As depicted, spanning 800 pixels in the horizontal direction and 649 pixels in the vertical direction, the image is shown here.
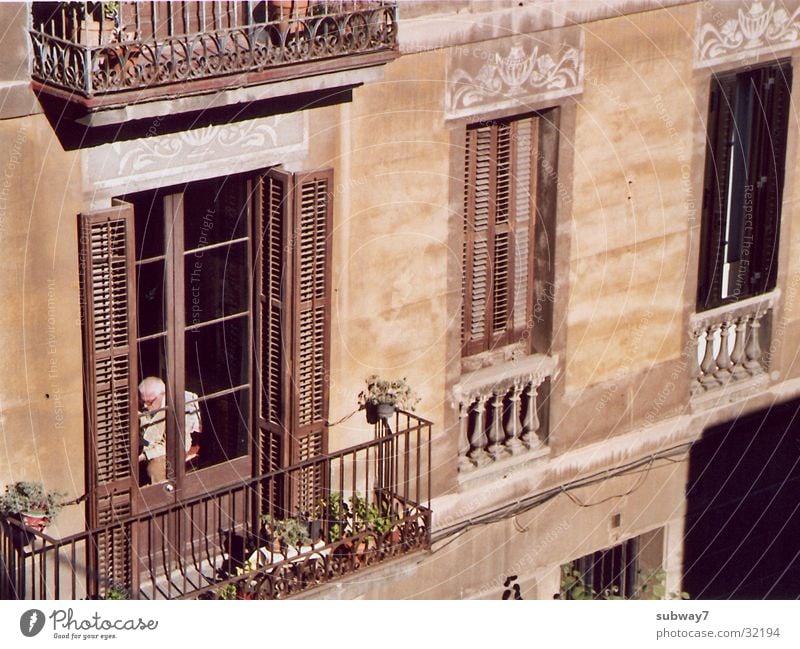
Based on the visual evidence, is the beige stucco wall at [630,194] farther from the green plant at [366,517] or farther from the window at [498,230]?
the green plant at [366,517]

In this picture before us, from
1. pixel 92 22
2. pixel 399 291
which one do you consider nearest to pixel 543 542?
pixel 399 291

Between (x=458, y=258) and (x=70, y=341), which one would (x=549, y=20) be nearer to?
(x=458, y=258)

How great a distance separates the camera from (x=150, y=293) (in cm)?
1917

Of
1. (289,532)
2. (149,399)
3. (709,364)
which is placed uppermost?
(149,399)

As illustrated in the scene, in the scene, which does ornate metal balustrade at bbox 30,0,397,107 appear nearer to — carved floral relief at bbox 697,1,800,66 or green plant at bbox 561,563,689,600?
carved floral relief at bbox 697,1,800,66

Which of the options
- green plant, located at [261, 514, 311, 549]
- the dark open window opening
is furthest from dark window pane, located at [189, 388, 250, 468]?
green plant, located at [261, 514, 311, 549]

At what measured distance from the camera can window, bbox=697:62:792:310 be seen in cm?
2248

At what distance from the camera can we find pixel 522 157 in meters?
21.0

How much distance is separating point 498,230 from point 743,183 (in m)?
2.86

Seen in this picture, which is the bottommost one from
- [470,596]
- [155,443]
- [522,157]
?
[470,596]

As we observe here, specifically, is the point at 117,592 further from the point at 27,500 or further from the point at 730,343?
the point at 730,343

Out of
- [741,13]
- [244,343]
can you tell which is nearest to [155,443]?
[244,343]

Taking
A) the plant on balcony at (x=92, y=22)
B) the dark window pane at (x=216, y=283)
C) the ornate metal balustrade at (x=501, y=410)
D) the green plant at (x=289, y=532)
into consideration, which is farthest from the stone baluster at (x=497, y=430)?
the plant on balcony at (x=92, y=22)
